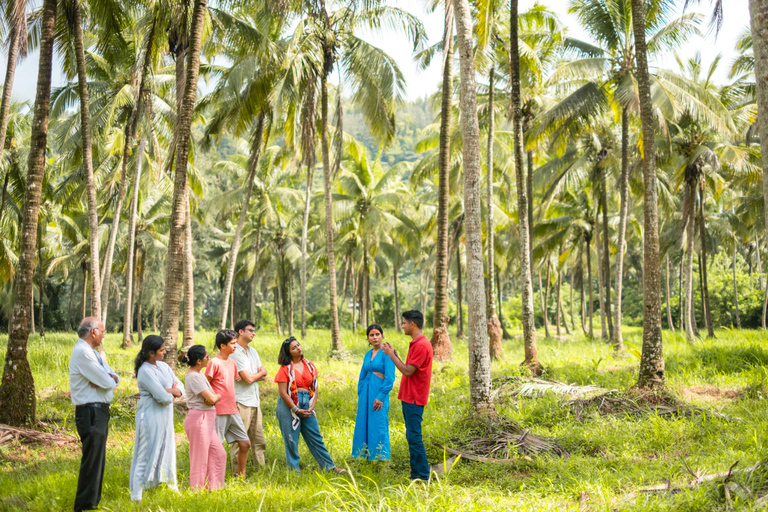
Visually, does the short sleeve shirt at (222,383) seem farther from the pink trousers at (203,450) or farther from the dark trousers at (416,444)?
the dark trousers at (416,444)

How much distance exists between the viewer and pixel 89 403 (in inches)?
206

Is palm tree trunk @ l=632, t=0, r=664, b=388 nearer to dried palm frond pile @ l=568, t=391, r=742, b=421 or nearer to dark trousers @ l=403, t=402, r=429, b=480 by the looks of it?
dried palm frond pile @ l=568, t=391, r=742, b=421

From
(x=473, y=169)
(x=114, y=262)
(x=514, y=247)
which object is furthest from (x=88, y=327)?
(x=114, y=262)

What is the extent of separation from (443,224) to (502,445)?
7.51 meters

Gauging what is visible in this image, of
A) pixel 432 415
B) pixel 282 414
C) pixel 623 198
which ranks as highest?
pixel 623 198

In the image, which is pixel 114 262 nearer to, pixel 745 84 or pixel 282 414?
pixel 282 414

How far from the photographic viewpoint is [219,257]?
132 ft

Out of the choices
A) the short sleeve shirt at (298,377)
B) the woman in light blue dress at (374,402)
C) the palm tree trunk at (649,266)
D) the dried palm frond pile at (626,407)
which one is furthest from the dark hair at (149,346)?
the palm tree trunk at (649,266)

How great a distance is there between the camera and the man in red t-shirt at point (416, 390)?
576 centimetres

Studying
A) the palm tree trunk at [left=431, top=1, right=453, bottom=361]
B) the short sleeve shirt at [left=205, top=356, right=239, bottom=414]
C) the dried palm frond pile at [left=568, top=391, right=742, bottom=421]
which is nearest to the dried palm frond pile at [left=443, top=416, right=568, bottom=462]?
the dried palm frond pile at [left=568, top=391, right=742, bottom=421]

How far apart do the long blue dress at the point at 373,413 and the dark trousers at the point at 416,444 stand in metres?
0.52

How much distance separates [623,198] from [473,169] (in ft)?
36.4

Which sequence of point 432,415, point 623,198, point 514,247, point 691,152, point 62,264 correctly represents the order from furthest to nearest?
point 62,264
point 514,247
point 691,152
point 623,198
point 432,415

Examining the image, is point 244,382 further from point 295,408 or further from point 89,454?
point 89,454
